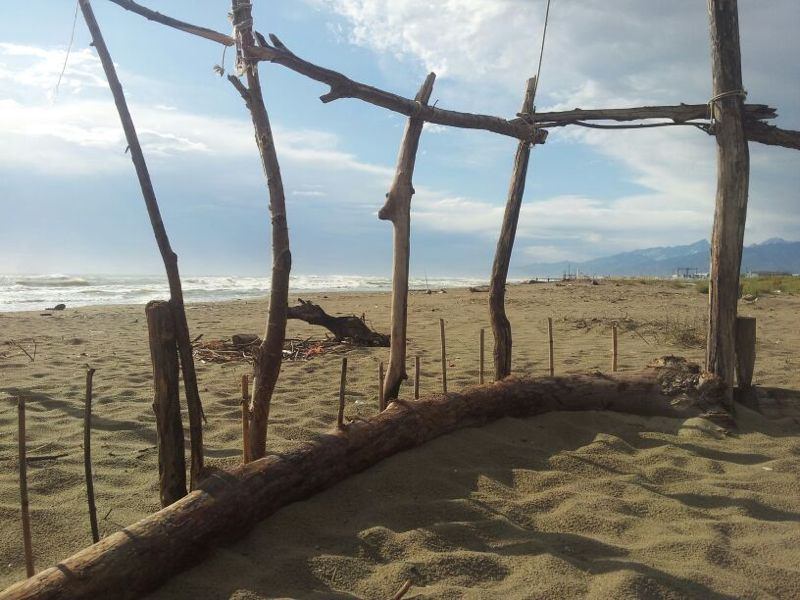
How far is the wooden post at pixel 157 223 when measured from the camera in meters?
2.89

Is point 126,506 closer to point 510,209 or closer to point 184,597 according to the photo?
point 184,597

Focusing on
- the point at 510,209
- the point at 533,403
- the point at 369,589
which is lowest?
the point at 369,589

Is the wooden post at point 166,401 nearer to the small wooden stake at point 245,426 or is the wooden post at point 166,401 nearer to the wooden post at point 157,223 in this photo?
the wooden post at point 157,223

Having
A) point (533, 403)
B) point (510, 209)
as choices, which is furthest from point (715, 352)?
point (510, 209)

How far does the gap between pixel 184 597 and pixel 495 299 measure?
3614 millimetres

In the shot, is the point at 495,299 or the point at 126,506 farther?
the point at 495,299

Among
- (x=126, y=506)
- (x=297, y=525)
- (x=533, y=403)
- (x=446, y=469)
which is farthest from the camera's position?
(x=533, y=403)

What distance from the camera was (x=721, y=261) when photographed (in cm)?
475

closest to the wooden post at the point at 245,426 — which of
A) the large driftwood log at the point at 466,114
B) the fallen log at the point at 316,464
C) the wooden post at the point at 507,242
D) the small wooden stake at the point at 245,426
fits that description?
the small wooden stake at the point at 245,426

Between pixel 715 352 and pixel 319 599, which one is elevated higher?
pixel 715 352

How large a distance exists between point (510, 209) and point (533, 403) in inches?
68.5

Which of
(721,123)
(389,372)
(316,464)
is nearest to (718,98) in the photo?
(721,123)

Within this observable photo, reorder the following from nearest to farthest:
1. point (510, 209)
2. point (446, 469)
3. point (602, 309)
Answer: point (446, 469) → point (510, 209) → point (602, 309)

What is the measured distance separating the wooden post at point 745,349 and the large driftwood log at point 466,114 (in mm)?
1481
